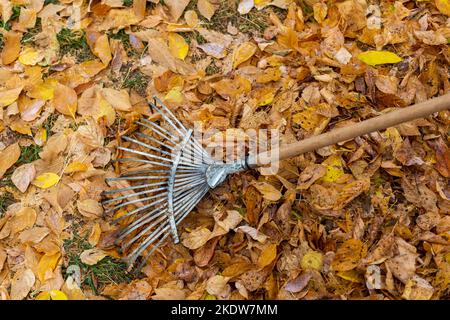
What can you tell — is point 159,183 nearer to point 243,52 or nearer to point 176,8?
point 243,52

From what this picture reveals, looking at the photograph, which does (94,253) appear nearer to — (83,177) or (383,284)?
(83,177)

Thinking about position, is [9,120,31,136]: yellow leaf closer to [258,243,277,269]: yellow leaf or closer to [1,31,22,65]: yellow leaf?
[1,31,22,65]: yellow leaf

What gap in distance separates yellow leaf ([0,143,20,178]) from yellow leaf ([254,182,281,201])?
3.53 feet

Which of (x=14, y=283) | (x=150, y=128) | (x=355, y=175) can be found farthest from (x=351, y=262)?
(x=14, y=283)

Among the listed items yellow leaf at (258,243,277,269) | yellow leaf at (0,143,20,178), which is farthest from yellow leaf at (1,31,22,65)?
yellow leaf at (258,243,277,269)

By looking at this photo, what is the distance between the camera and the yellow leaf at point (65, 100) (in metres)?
2.58

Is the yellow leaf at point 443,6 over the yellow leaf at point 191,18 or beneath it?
over

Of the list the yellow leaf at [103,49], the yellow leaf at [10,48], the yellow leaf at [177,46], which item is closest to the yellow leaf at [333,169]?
the yellow leaf at [177,46]

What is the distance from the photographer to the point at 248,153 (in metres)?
2.45

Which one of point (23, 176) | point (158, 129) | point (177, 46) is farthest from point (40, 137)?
point (177, 46)

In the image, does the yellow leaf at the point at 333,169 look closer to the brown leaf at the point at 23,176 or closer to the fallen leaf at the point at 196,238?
the fallen leaf at the point at 196,238

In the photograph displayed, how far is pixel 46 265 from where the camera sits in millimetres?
2359

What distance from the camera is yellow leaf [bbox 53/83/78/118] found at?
8.45 ft

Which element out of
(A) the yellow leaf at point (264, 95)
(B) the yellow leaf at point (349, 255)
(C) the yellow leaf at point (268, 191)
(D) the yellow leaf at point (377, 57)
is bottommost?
(B) the yellow leaf at point (349, 255)
